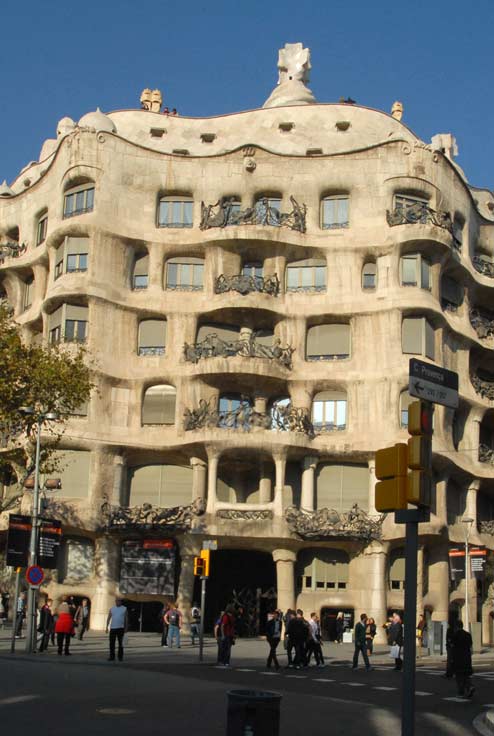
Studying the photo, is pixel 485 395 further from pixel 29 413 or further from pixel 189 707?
pixel 189 707

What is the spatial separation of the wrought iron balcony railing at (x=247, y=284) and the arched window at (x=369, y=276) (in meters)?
3.95

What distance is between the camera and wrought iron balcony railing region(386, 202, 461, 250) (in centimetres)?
5000

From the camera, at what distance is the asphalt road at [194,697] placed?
51.4 ft

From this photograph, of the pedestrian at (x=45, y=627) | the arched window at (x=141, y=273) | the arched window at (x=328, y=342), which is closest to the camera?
the pedestrian at (x=45, y=627)

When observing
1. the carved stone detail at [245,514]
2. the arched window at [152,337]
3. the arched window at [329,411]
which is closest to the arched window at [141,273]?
the arched window at [152,337]

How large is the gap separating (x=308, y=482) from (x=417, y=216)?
12.9 m

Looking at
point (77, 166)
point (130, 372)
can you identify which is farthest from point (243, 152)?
point (130, 372)

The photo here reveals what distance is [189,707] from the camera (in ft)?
57.6

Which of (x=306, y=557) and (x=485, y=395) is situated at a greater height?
(x=485, y=395)

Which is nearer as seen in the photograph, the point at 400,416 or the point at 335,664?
the point at 335,664

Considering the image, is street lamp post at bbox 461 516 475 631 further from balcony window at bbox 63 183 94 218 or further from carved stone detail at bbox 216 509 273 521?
balcony window at bbox 63 183 94 218

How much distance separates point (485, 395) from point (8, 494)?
23.2 metres

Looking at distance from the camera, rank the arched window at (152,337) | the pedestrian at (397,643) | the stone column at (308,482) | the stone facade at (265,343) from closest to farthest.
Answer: the pedestrian at (397,643) < the stone facade at (265,343) < the stone column at (308,482) < the arched window at (152,337)

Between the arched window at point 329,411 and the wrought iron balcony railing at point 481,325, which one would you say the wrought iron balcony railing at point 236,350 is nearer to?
the arched window at point 329,411
